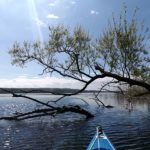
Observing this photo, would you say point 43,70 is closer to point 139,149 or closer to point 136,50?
point 136,50

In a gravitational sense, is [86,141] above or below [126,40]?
below

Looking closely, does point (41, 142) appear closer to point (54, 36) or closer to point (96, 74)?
point (96, 74)

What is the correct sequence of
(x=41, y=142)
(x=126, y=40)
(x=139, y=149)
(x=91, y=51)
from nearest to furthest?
(x=139, y=149) < (x=126, y=40) < (x=41, y=142) < (x=91, y=51)

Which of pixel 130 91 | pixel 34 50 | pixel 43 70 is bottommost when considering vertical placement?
pixel 130 91

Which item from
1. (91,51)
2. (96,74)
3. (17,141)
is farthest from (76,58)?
(17,141)

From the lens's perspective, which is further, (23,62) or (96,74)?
(23,62)

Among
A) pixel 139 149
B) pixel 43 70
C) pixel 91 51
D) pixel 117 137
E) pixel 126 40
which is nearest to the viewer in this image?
pixel 139 149

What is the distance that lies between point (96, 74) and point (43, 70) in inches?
441

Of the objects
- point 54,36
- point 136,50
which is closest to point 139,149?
point 136,50

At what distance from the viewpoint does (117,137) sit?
1114 inches

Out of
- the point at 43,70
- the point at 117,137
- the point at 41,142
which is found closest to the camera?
the point at 41,142

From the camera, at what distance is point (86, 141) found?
26672 mm

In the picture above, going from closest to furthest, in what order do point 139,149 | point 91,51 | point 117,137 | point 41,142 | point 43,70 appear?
point 139,149 < point 41,142 < point 117,137 < point 91,51 < point 43,70

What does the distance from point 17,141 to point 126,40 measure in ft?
39.0
